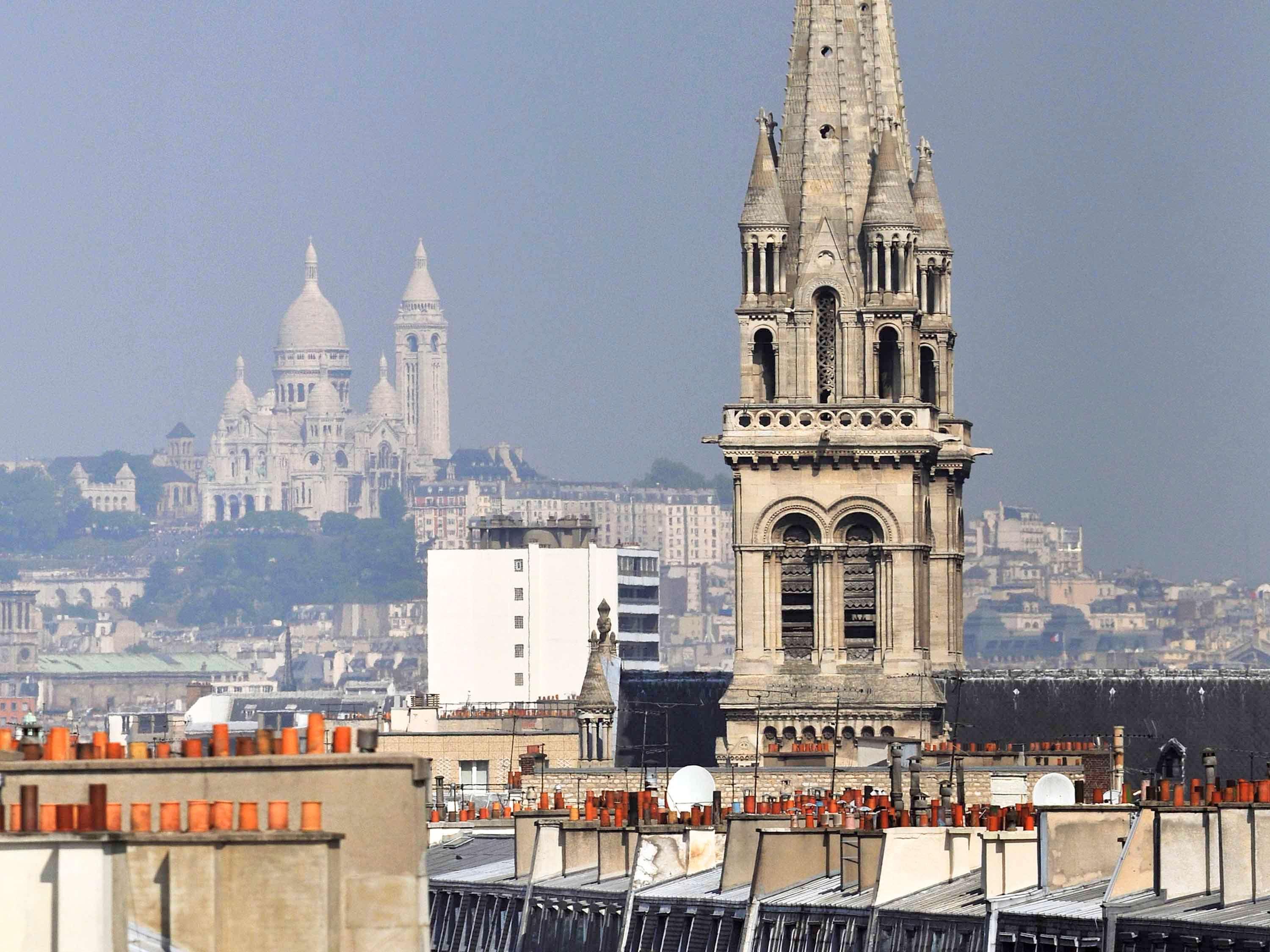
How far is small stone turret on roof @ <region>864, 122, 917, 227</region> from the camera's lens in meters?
119

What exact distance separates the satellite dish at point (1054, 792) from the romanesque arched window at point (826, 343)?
51.6 m

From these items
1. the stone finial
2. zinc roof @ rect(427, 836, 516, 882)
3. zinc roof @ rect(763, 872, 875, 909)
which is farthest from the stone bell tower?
zinc roof @ rect(763, 872, 875, 909)

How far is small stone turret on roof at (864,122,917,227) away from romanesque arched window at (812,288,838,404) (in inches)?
78.1

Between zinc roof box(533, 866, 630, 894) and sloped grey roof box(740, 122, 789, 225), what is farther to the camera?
sloped grey roof box(740, 122, 789, 225)

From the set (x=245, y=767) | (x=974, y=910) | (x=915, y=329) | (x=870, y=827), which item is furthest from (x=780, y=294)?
(x=245, y=767)

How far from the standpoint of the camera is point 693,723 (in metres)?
122

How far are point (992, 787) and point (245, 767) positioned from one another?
64.2 meters

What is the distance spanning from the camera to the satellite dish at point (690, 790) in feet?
249

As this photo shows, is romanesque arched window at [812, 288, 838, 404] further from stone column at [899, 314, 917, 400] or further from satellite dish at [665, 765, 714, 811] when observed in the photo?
satellite dish at [665, 765, 714, 811]

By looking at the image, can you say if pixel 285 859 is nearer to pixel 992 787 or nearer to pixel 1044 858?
pixel 1044 858

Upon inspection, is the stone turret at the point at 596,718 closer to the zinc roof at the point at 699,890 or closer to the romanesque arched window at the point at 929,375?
the romanesque arched window at the point at 929,375

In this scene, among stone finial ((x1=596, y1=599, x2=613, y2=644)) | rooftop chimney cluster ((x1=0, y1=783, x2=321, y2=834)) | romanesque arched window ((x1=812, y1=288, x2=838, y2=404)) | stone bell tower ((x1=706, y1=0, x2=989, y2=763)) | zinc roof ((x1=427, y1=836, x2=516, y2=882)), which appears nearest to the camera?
rooftop chimney cluster ((x1=0, y1=783, x2=321, y2=834))

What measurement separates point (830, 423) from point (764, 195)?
546 centimetres

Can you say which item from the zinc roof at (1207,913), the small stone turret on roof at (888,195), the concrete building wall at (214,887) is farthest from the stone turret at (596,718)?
the concrete building wall at (214,887)
